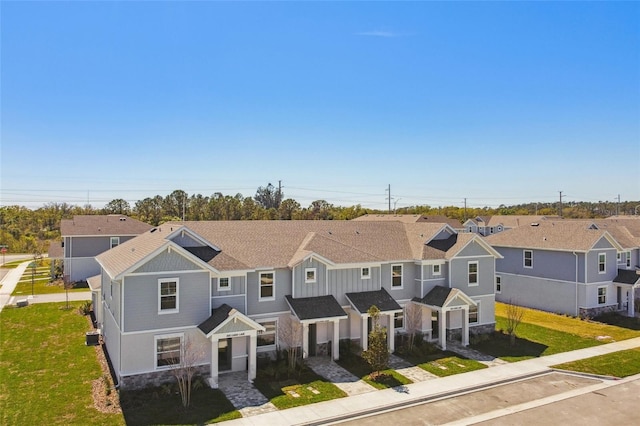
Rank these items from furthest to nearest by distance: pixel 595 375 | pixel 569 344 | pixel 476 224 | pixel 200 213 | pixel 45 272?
pixel 476 224 < pixel 200 213 < pixel 45 272 < pixel 569 344 < pixel 595 375

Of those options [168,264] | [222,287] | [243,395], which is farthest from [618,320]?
[168,264]

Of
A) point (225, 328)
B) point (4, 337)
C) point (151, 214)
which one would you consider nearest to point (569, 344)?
point (225, 328)

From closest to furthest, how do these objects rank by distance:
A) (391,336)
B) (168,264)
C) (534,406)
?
(534,406)
(168,264)
(391,336)

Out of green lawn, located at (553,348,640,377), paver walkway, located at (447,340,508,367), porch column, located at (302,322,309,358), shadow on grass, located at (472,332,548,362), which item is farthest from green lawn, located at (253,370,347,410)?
green lawn, located at (553,348,640,377)

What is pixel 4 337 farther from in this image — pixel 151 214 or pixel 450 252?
pixel 151 214

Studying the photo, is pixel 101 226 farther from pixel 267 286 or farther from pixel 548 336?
pixel 548 336

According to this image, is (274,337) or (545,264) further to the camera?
(545,264)
